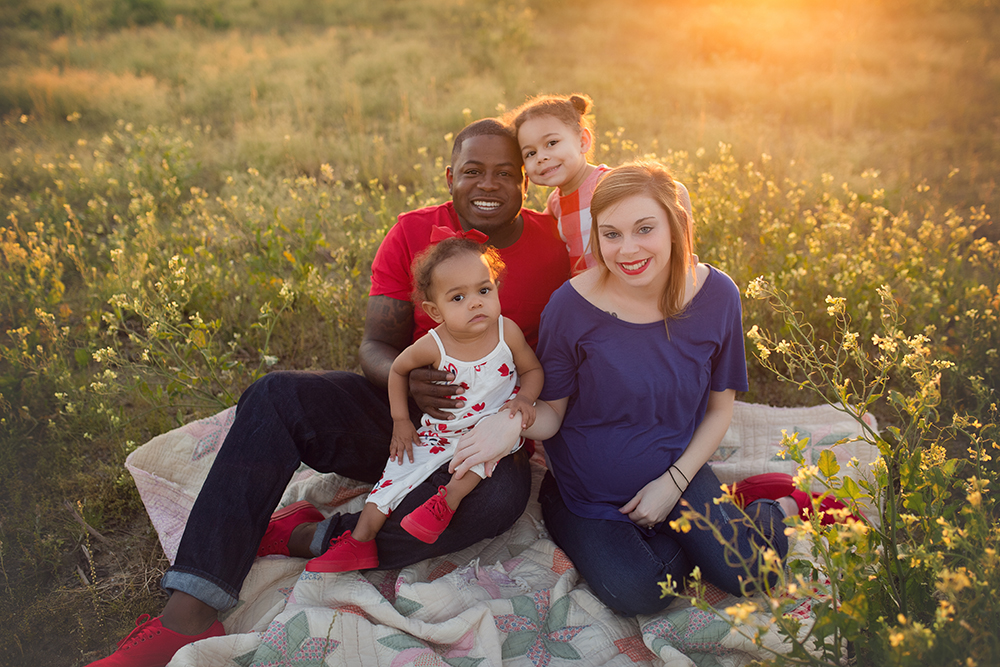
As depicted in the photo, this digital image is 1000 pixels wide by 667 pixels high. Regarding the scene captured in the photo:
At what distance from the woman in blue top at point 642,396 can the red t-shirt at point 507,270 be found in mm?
367

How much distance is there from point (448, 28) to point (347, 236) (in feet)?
27.1

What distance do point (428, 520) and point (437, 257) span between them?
1.02 metres

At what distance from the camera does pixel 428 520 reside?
2.35 meters

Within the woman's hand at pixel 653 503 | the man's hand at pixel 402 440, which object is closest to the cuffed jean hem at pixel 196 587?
the man's hand at pixel 402 440

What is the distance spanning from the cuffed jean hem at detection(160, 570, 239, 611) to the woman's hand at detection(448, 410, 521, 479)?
3.10ft

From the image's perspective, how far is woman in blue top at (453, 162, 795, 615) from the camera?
2330 mm

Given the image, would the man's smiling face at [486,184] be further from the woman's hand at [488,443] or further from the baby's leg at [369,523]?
the baby's leg at [369,523]

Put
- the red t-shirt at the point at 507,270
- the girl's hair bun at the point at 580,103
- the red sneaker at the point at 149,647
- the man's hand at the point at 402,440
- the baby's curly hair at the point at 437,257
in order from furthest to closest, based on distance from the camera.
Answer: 1. the girl's hair bun at the point at 580,103
2. the red t-shirt at the point at 507,270
3. the man's hand at the point at 402,440
4. the baby's curly hair at the point at 437,257
5. the red sneaker at the point at 149,647

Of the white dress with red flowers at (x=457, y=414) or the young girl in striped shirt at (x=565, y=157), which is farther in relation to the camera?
the young girl in striped shirt at (x=565, y=157)

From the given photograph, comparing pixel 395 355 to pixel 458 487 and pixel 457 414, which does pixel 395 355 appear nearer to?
pixel 457 414

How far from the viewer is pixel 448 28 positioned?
11586mm

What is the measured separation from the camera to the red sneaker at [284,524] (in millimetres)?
2649

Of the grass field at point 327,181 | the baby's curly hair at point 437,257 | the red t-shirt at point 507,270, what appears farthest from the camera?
the grass field at point 327,181

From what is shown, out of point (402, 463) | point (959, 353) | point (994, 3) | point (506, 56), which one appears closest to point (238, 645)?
point (402, 463)
